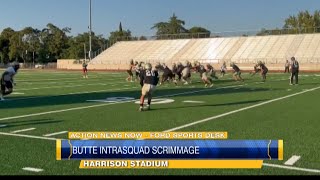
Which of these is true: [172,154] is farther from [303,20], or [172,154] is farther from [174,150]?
[303,20]

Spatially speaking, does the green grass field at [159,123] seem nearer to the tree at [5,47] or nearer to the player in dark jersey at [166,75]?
the player in dark jersey at [166,75]

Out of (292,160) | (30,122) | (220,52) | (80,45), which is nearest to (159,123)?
(30,122)

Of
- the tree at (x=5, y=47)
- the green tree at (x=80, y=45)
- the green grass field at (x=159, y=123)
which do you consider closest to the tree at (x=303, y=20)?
the green tree at (x=80, y=45)

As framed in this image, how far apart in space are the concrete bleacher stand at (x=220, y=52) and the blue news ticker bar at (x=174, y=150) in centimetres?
4897

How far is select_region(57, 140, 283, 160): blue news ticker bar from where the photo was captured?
19.0ft

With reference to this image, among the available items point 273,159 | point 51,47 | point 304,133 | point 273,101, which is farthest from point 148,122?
point 51,47

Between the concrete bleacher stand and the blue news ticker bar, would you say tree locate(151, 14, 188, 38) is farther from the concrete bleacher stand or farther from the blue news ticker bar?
the blue news ticker bar

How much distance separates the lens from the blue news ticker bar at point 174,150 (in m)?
5.79

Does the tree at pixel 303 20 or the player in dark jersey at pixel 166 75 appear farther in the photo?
the tree at pixel 303 20

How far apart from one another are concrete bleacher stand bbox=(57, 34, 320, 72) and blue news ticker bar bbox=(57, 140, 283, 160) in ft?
161

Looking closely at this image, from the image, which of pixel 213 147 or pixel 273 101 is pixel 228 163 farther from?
pixel 273 101

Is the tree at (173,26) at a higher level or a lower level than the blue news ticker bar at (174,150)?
higher

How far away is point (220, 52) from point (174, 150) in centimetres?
5921

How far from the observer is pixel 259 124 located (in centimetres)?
1023
